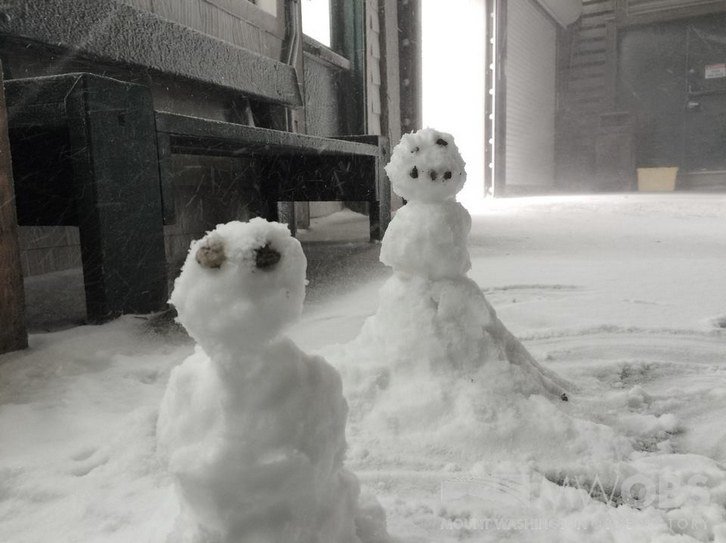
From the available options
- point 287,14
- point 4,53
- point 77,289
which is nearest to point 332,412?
point 77,289

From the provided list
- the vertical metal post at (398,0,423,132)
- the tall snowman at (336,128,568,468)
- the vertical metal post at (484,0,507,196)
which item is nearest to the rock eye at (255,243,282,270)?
the tall snowman at (336,128,568,468)

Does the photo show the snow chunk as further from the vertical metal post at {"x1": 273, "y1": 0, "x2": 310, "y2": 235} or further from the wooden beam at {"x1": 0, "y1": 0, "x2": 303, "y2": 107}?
the vertical metal post at {"x1": 273, "y1": 0, "x2": 310, "y2": 235}

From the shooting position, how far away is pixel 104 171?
2088mm

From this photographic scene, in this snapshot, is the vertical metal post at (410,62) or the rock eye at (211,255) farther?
the vertical metal post at (410,62)

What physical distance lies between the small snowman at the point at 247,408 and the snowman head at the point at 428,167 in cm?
86

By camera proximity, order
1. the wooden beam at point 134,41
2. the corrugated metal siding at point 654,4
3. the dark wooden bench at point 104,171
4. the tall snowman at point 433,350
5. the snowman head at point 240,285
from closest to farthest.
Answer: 1. the snowman head at point 240,285
2. the tall snowman at point 433,350
3. the dark wooden bench at point 104,171
4. the wooden beam at point 134,41
5. the corrugated metal siding at point 654,4

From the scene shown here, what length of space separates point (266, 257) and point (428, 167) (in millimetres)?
904

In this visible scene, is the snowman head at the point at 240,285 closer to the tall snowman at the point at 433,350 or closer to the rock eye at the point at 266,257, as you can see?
the rock eye at the point at 266,257

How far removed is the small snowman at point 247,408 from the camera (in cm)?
74

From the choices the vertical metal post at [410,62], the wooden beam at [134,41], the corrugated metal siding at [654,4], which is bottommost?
the wooden beam at [134,41]

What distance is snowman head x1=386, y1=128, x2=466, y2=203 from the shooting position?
1562 millimetres

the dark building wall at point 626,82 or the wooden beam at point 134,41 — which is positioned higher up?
the dark building wall at point 626,82

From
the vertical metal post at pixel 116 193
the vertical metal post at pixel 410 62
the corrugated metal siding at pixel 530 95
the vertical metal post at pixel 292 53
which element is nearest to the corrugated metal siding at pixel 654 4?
the corrugated metal siding at pixel 530 95

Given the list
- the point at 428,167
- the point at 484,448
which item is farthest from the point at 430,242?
the point at 484,448
